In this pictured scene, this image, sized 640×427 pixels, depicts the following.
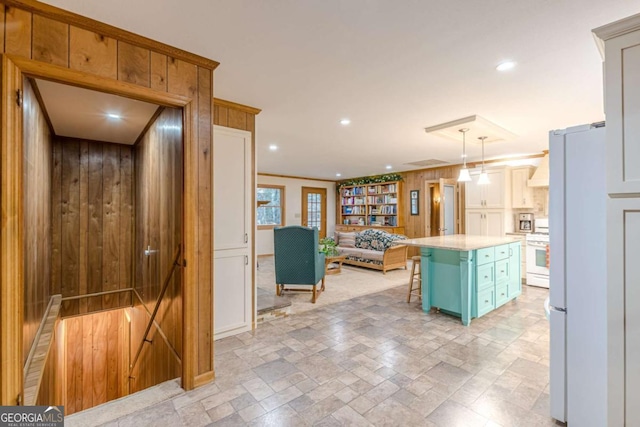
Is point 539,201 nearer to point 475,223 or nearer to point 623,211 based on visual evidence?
point 475,223

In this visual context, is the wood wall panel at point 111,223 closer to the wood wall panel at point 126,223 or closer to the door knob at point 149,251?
the wood wall panel at point 126,223

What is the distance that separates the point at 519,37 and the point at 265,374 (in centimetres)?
304

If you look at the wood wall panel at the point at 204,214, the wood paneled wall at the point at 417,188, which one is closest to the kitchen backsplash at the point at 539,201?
the wood paneled wall at the point at 417,188

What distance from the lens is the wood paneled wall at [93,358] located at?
3631 mm

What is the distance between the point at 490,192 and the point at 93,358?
7240 mm

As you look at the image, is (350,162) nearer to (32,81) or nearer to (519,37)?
(519,37)

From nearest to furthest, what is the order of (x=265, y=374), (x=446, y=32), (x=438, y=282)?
(x=446, y=32) < (x=265, y=374) < (x=438, y=282)

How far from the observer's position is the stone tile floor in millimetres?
1814

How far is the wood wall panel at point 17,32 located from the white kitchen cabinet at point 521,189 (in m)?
6.80

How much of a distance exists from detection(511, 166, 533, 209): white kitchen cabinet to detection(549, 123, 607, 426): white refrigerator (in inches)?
182

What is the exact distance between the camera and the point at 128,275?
4199 millimetres

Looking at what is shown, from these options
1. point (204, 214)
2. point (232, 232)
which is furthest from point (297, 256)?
point (204, 214)

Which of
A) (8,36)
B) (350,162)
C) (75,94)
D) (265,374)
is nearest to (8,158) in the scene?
(8,36)

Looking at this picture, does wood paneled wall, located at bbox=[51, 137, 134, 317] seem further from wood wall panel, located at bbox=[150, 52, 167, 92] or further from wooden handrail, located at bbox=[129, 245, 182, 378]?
wood wall panel, located at bbox=[150, 52, 167, 92]
